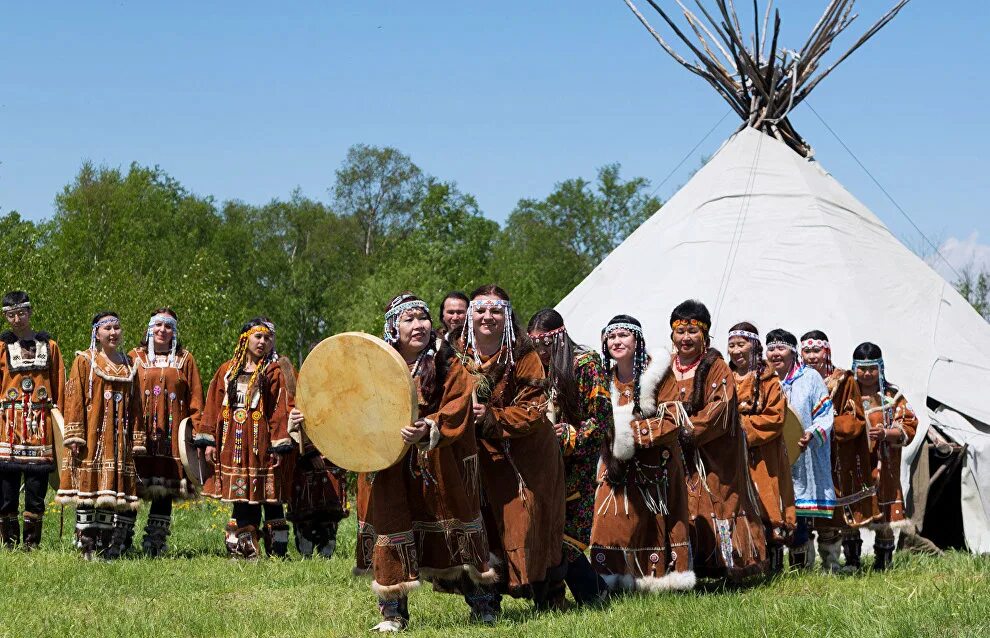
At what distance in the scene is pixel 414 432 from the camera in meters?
5.23

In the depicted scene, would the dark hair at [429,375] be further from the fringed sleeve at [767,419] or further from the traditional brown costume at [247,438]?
the traditional brown costume at [247,438]

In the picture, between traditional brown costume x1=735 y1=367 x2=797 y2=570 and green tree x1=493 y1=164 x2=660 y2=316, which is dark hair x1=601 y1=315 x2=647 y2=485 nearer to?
traditional brown costume x1=735 y1=367 x2=797 y2=570

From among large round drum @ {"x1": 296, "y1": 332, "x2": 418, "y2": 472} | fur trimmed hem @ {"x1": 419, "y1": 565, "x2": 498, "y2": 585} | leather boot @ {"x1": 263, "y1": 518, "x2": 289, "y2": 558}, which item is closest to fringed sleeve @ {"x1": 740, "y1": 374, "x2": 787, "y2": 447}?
fur trimmed hem @ {"x1": 419, "y1": 565, "x2": 498, "y2": 585}

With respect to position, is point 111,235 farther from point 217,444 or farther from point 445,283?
point 217,444

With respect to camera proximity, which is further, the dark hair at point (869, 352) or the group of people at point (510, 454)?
the dark hair at point (869, 352)

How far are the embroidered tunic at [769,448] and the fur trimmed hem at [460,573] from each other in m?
2.44

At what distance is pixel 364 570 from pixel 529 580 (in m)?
0.76

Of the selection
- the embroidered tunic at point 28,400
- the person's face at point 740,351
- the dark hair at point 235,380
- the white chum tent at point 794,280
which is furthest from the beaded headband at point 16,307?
the white chum tent at point 794,280

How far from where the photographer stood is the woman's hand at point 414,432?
522 centimetres

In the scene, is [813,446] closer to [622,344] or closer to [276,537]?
[622,344]

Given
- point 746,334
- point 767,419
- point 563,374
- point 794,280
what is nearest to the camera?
point 563,374

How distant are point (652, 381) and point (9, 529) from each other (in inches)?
202

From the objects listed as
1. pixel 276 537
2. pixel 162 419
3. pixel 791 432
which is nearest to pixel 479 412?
pixel 791 432

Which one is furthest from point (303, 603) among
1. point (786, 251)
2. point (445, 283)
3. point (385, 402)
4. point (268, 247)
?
point (268, 247)
